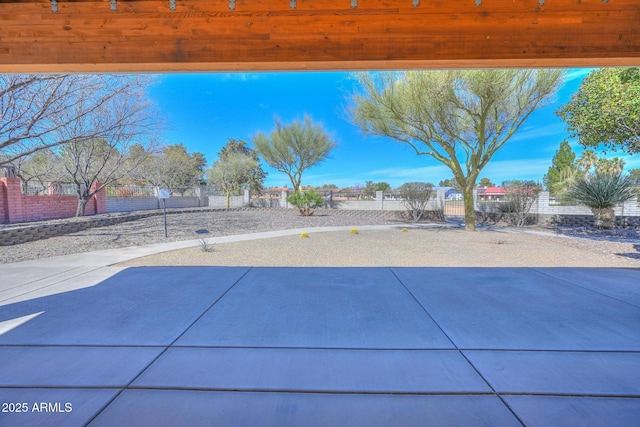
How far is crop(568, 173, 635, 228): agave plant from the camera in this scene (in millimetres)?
12691

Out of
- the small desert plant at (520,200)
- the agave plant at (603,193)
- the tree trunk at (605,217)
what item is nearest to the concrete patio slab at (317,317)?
the agave plant at (603,193)

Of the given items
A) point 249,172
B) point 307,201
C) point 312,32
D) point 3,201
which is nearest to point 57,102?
point 3,201

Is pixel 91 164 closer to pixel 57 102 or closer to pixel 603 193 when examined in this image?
pixel 57 102

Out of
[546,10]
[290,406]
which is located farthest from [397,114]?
[290,406]

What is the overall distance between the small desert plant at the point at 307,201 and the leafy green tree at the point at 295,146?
28.7 feet

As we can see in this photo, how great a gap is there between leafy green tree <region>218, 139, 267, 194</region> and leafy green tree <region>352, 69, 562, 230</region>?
2168 cm

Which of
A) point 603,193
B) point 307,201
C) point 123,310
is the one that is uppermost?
point 603,193

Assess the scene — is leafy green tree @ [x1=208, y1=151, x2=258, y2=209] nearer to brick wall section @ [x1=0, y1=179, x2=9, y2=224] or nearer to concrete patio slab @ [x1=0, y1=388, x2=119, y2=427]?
brick wall section @ [x1=0, y1=179, x2=9, y2=224]

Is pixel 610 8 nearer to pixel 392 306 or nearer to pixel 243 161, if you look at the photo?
pixel 392 306

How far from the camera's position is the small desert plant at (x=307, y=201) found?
19.8 meters

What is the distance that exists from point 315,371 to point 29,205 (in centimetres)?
1601

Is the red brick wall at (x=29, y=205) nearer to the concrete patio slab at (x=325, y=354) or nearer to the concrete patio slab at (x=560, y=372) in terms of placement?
the concrete patio slab at (x=325, y=354)

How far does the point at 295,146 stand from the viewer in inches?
1109

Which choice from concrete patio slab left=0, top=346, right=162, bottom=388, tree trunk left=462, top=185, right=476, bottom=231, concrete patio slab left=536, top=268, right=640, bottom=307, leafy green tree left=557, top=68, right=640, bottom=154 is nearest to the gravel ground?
concrete patio slab left=536, top=268, right=640, bottom=307
